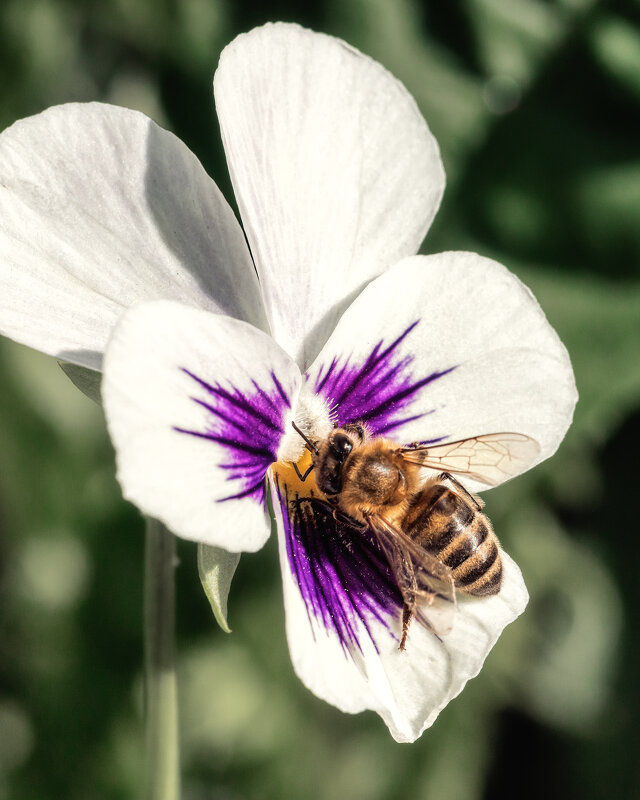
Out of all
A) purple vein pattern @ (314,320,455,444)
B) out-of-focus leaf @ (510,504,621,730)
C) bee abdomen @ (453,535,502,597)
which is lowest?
out-of-focus leaf @ (510,504,621,730)

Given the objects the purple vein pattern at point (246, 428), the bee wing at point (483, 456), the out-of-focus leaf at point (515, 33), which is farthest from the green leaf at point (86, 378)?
the out-of-focus leaf at point (515, 33)

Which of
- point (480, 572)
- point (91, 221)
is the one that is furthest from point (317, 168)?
point (480, 572)

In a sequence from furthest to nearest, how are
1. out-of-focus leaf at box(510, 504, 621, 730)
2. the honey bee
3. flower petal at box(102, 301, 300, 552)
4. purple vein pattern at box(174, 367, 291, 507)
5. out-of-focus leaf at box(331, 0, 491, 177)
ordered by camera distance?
out-of-focus leaf at box(510, 504, 621, 730) < out-of-focus leaf at box(331, 0, 491, 177) < the honey bee < purple vein pattern at box(174, 367, 291, 507) < flower petal at box(102, 301, 300, 552)

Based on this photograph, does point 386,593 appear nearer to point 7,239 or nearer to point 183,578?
point 7,239

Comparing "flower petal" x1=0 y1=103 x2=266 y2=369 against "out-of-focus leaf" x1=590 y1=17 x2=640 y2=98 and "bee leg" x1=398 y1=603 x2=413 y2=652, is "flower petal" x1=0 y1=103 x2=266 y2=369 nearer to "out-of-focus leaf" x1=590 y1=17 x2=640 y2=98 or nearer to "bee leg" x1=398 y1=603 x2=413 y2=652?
"bee leg" x1=398 y1=603 x2=413 y2=652

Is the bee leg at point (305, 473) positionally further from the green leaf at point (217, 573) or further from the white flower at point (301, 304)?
the green leaf at point (217, 573)

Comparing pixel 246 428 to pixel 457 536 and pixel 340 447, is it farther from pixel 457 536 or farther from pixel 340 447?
pixel 457 536

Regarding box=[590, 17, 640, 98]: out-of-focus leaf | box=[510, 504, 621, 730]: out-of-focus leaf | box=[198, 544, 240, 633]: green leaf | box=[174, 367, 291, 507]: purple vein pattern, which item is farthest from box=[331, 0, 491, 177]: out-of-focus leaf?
box=[198, 544, 240, 633]: green leaf
